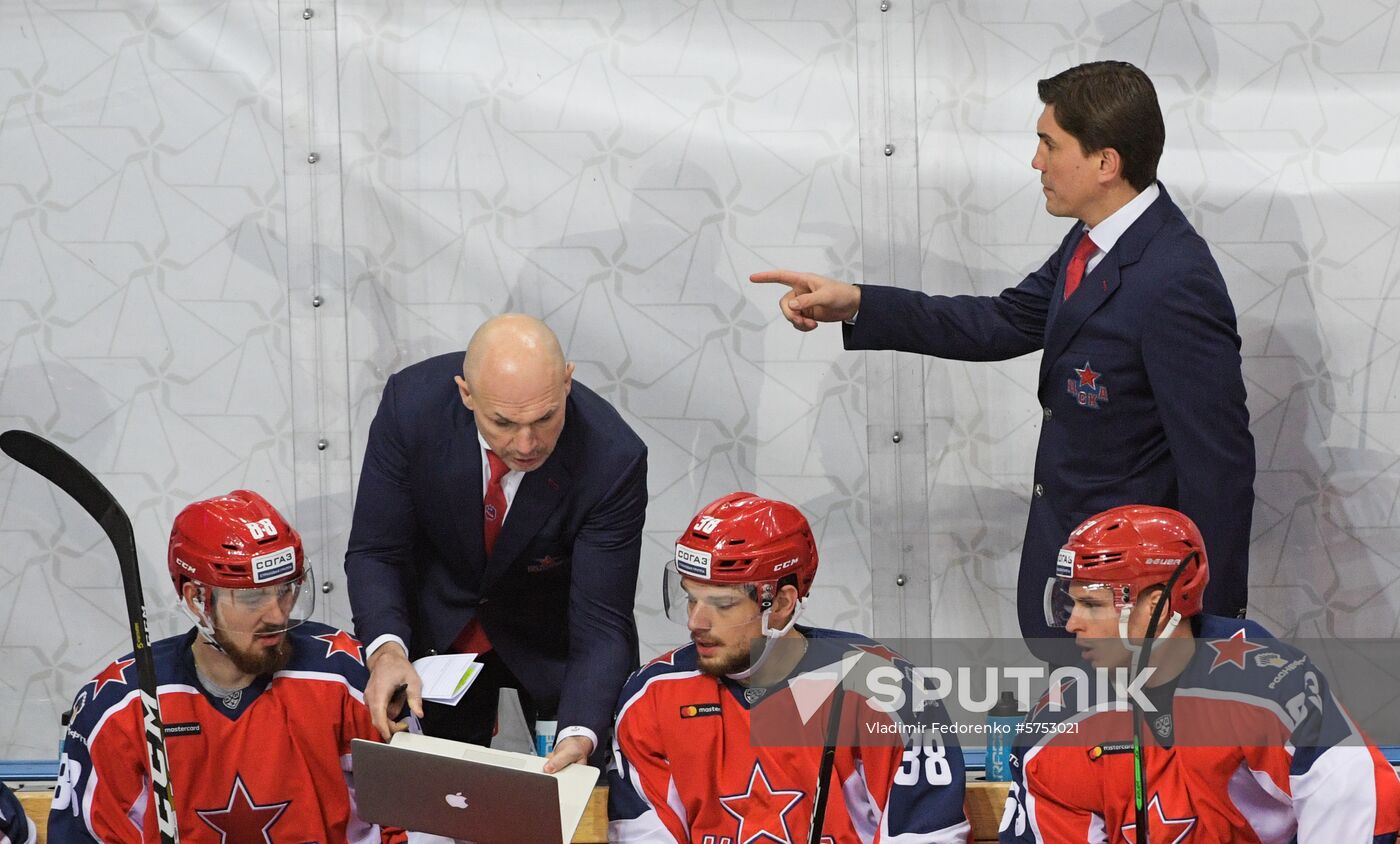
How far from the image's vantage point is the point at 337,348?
3852 mm

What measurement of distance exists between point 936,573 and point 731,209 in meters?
1.00

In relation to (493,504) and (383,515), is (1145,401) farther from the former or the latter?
(383,515)

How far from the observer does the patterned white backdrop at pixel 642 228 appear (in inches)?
150

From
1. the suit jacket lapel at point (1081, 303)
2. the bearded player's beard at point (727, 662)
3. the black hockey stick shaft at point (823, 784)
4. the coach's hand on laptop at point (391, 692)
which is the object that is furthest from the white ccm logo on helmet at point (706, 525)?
the suit jacket lapel at point (1081, 303)

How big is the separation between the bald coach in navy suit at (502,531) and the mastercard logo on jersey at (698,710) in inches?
7.8

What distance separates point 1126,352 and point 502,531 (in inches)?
48.2

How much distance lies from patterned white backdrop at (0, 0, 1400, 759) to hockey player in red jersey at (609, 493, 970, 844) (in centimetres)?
106

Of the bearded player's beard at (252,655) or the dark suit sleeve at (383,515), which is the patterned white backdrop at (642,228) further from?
the bearded player's beard at (252,655)

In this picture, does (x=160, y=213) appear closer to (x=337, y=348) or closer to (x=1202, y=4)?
(x=337, y=348)

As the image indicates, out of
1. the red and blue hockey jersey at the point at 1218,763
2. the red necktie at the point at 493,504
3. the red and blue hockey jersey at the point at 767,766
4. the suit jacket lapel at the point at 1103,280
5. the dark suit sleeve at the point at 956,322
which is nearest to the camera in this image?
the red and blue hockey jersey at the point at 1218,763

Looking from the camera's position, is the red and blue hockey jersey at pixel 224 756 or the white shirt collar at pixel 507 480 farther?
the white shirt collar at pixel 507 480

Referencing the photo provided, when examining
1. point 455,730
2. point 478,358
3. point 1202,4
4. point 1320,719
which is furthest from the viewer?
point 1202,4

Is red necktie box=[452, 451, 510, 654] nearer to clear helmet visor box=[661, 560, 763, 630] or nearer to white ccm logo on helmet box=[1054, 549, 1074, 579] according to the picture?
clear helmet visor box=[661, 560, 763, 630]

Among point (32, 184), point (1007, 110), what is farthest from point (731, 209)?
point (32, 184)
